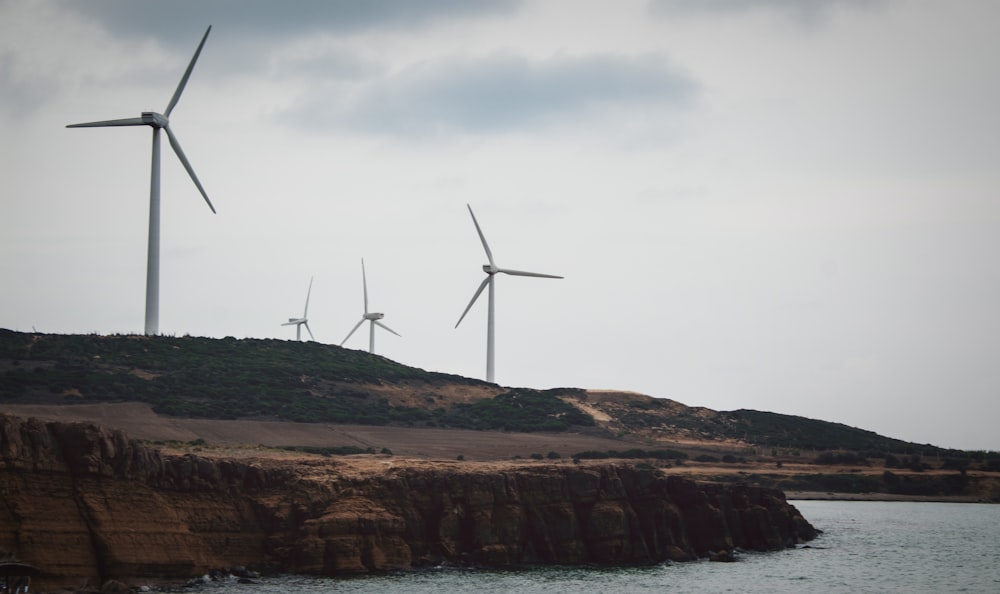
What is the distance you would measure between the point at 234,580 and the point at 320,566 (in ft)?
14.5

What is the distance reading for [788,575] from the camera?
66.4 m

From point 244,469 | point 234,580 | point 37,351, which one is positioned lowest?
point 234,580

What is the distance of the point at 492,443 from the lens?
11681 cm

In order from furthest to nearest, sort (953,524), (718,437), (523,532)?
1. (718,437)
2. (953,524)
3. (523,532)

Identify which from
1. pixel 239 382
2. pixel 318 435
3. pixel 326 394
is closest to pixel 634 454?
pixel 318 435

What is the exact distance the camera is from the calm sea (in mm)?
57875

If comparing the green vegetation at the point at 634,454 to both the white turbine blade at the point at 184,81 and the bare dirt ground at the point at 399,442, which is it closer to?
the bare dirt ground at the point at 399,442

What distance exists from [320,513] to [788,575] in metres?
24.6

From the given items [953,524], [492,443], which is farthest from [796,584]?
[492,443]

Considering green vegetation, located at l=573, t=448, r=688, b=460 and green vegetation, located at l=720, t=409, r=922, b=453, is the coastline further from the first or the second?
green vegetation, located at l=720, t=409, r=922, b=453

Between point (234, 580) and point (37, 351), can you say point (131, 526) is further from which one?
point (37, 351)

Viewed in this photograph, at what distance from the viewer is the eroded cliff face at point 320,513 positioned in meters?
52.7

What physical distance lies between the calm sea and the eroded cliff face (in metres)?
1.95

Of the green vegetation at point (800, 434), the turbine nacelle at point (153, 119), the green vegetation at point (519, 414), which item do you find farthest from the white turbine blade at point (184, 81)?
the green vegetation at point (800, 434)
